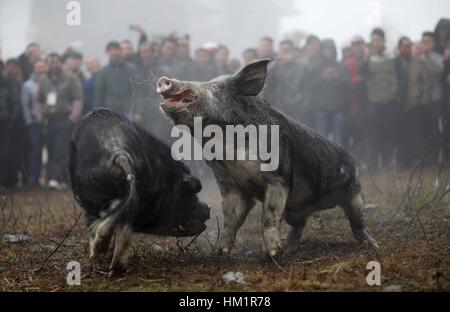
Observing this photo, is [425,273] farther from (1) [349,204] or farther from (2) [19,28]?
(2) [19,28]

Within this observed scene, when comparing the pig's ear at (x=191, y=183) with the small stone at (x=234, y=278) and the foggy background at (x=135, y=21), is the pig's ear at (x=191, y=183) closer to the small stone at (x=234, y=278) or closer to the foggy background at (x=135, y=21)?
the small stone at (x=234, y=278)

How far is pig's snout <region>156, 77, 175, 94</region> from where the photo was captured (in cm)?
466

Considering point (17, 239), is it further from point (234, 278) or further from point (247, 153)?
point (234, 278)

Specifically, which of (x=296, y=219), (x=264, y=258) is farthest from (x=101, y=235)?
(x=296, y=219)

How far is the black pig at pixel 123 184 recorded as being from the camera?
425 centimetres

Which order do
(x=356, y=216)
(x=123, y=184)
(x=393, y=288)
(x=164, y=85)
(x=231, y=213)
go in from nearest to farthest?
(x=393, y=288), (x=123, y=184), (x=164, y=85), (x=231, y=213), (x=356, y=216)

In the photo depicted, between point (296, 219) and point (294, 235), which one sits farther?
point (294, 235)

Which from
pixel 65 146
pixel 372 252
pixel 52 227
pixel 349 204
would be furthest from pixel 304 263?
pixel 65 146

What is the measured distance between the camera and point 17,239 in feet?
20.4

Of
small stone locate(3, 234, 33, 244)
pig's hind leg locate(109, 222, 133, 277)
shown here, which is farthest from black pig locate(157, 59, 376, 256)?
small stone locate(3, 234, 33, 244)

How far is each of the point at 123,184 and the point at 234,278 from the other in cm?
104

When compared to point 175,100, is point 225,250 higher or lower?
lower

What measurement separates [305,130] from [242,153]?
37.1 inches

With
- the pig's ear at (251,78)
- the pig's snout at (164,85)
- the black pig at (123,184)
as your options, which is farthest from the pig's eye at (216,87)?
the black pig at (123,184)
